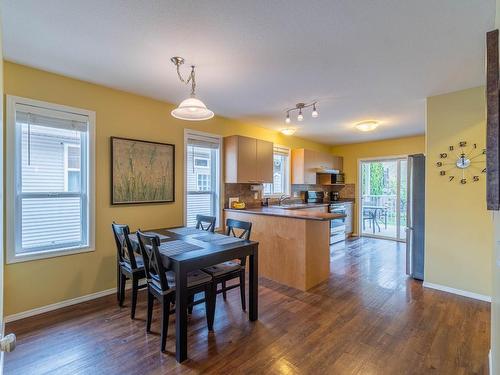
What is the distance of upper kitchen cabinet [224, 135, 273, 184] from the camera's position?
4219 mm

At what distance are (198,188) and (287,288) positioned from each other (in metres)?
1.99

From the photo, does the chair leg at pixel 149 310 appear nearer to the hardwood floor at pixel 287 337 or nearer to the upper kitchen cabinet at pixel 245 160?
the hardwood floor at pixel 287 337

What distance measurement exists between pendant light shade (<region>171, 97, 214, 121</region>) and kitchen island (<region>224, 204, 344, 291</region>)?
175cm

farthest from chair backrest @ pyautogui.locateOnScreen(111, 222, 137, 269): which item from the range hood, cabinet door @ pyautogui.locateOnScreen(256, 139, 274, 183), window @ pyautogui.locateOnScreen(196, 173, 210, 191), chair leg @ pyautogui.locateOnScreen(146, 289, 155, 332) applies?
the range hood

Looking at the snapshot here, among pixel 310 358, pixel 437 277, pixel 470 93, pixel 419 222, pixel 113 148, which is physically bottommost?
pixel 310 358

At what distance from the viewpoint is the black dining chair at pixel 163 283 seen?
208cm

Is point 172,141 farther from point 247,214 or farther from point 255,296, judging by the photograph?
point 255,296

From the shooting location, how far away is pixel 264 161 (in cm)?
471

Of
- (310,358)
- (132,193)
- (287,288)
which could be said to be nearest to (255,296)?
(310,358)

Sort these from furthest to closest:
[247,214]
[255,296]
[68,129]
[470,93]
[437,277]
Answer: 1. [247,214]
2. [437,277]
3. [470,93]
4. [68,129]
5. [255,296]

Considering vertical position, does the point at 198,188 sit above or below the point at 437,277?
above

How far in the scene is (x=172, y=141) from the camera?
12.2 ft

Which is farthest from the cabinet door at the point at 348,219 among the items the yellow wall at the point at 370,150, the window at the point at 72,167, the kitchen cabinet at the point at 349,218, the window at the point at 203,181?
the window at the point at 72,167

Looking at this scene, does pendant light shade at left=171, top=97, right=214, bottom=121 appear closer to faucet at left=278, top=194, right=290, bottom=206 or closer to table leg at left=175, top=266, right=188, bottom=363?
table leg at left=175, top=266, right=188, bottom=363
